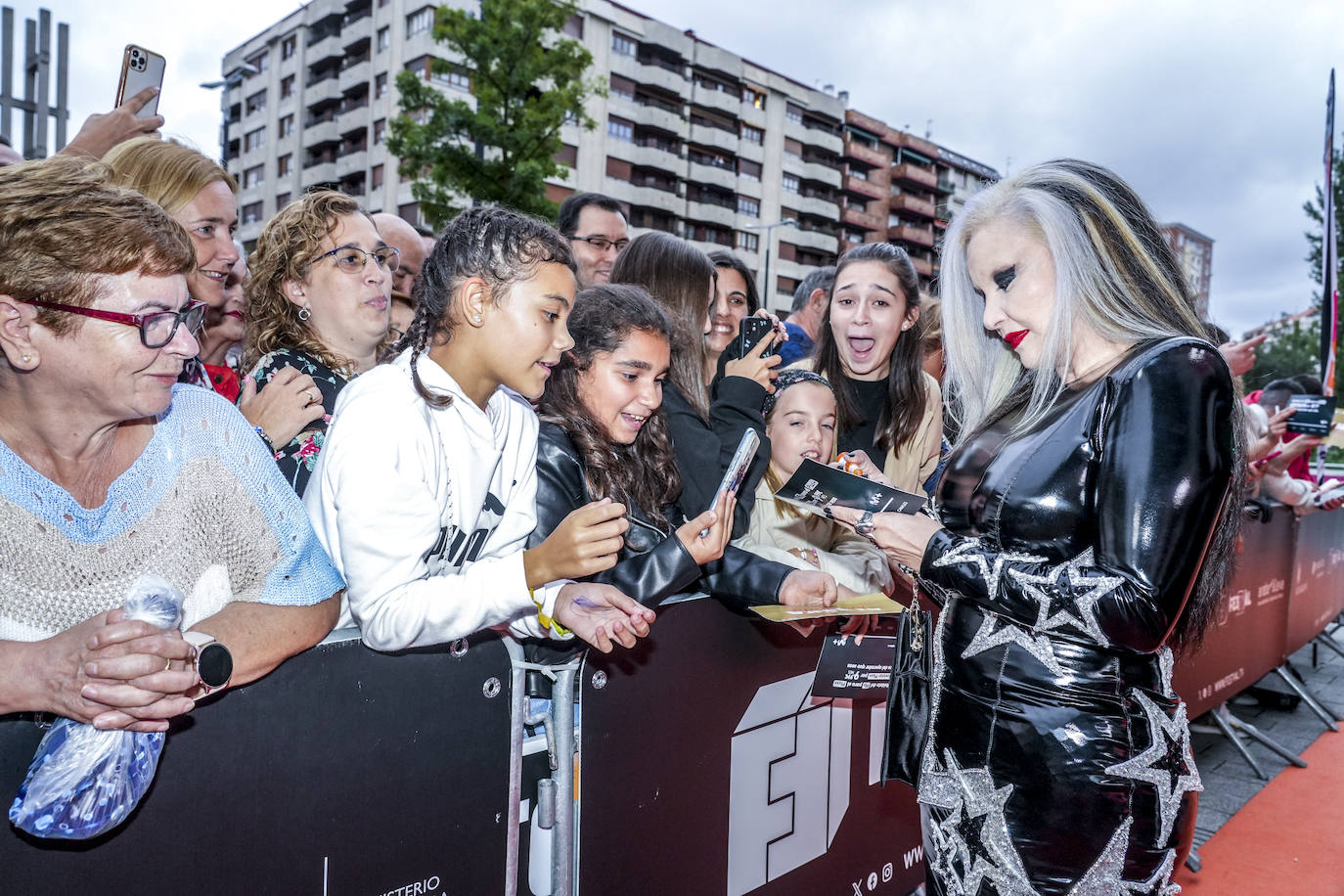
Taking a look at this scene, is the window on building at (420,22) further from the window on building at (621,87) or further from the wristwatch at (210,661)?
the wristwatch at (210,661)

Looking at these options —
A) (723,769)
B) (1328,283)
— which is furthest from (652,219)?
(723,769)

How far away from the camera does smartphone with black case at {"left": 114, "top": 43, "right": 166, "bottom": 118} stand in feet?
10.1

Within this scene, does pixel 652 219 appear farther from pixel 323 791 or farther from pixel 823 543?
pixel 323 791

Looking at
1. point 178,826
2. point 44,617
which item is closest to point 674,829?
point 178,826

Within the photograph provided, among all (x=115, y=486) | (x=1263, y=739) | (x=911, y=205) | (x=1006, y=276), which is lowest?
(x=1263, y=739)

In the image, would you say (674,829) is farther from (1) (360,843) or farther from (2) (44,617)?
(2) (44,617)

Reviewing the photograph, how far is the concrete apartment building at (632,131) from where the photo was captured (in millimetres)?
38812

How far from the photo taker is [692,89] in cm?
4525

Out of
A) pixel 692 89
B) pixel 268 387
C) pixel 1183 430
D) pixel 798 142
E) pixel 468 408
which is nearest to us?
pixel 1183 430

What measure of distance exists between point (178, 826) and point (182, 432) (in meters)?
0.70

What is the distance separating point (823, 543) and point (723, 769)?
3.60 feet

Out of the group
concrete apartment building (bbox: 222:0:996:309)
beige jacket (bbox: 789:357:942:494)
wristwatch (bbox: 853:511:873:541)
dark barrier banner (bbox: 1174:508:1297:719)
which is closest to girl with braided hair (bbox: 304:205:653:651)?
wristwatch (bbox: 853:511:873:541)

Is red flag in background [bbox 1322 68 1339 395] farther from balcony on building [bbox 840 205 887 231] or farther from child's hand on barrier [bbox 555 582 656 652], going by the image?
balcony on building [bbox 840 205 887 231]

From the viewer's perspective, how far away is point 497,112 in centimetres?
1958
